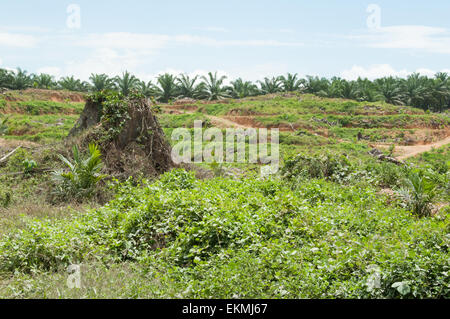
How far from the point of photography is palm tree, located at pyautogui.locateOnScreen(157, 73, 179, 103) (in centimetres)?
3525

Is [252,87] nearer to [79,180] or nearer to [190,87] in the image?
[190,87]

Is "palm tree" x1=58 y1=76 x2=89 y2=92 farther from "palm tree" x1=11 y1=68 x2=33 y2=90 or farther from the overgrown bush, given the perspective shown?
the overgrown bush

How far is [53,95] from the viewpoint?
31516 millimetres

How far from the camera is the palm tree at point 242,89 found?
37125 millimetres

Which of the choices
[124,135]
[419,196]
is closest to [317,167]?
[419,196]

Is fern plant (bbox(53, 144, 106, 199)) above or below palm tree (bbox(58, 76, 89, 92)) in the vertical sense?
below

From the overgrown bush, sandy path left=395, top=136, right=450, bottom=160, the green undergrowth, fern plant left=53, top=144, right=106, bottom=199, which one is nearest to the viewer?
the green undergrowth

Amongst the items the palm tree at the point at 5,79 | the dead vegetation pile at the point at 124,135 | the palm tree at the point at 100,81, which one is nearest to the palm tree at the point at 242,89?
the palm tree at the point at 100,81

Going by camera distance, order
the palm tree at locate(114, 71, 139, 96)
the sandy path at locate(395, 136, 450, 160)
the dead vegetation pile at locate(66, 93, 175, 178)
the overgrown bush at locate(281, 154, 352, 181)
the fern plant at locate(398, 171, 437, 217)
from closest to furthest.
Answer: the fern plant at locate(398, 171, 437, 217) → the dead vegetation pile at locate(66, 93, 175, 178) → the overgrown bush at locate(281, 154, 352, 181) → the sandy path at locate(395, 136, 450, 160) → the palm tree at locate(114, 71, 139, 96)

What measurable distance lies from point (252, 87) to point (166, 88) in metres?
7.70

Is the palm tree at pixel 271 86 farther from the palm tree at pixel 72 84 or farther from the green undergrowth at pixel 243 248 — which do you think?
the green undergrowth at pixel 243 248

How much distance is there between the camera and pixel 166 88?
35656 mm

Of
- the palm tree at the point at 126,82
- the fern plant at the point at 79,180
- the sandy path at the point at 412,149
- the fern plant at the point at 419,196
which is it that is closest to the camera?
the fern plant at the point at 419,196

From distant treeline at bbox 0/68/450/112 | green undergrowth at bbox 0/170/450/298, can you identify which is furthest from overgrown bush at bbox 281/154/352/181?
distant treeline at bbox 0/68/450/112
